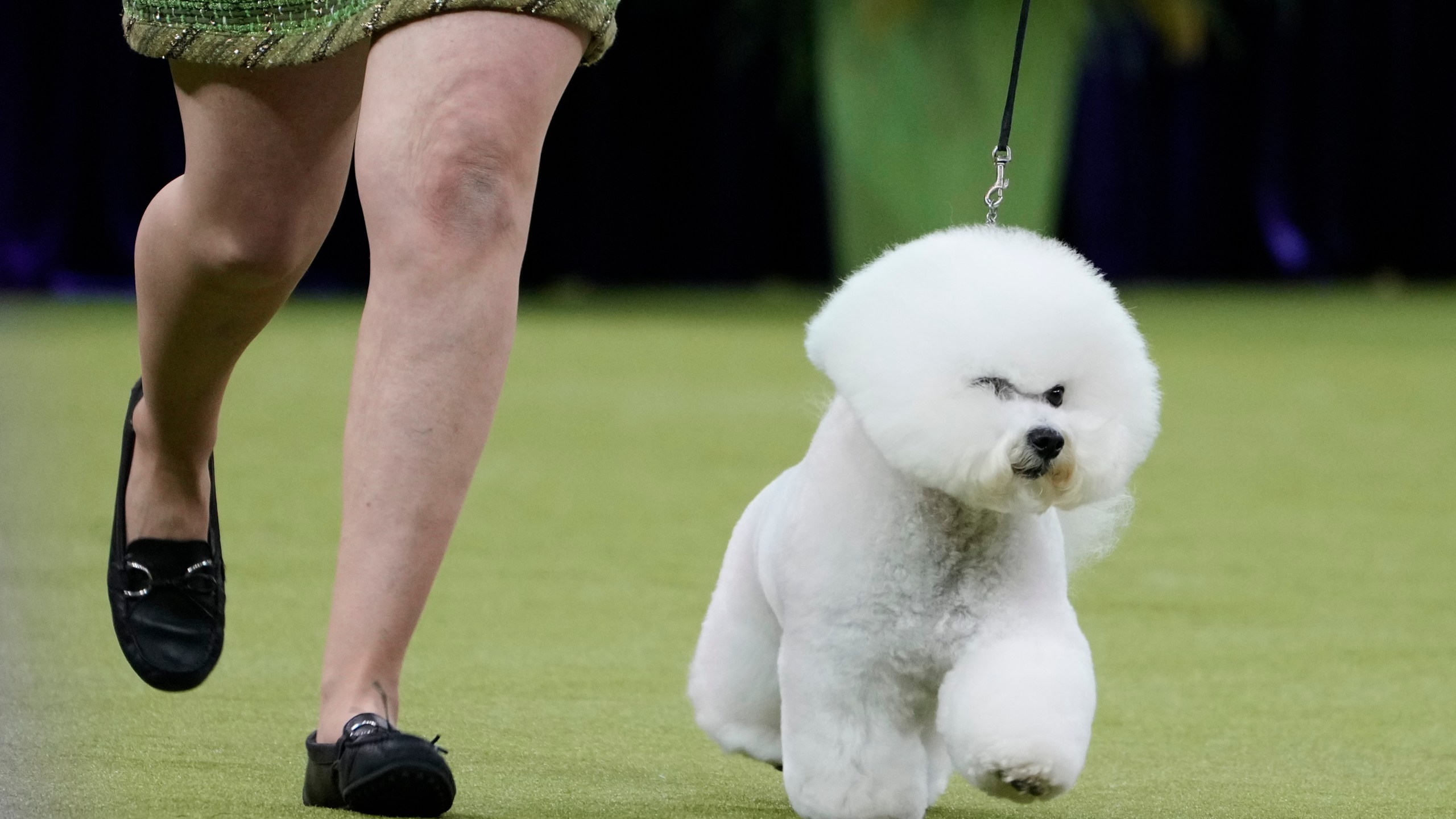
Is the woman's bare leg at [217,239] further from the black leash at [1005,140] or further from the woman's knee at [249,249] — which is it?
the black leash at [1005,140]

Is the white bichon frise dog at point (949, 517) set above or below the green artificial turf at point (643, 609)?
above

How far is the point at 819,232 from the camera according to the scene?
33.0ft

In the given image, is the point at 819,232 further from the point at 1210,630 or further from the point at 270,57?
the point at 270,57

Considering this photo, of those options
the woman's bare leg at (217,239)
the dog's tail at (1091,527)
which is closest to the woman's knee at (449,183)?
the woman's bare leg at (217,239)

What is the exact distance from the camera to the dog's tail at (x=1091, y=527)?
59.4 inches

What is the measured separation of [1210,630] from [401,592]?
125 cm

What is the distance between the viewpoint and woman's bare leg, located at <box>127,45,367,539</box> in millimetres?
1614

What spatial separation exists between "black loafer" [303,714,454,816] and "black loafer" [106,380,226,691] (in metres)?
0.44

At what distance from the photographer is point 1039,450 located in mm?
1232

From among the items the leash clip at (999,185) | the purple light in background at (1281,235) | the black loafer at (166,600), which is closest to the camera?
the leash clip at (999,185)

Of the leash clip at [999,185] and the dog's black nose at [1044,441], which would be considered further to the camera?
the leash clip at [999,185]

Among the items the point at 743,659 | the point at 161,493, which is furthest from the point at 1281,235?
the point at 743,659

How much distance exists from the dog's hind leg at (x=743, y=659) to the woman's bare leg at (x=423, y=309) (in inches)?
9.2

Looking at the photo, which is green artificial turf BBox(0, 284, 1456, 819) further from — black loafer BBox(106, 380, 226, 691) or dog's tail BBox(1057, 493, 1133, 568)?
dog's tail BBox(1057, 493, 1133, 568)
